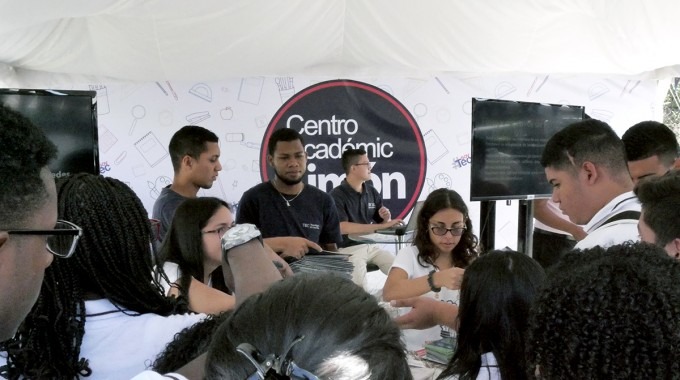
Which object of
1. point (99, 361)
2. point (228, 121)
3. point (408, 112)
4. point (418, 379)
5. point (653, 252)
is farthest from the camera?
point (408, 112)

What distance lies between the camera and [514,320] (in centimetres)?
177

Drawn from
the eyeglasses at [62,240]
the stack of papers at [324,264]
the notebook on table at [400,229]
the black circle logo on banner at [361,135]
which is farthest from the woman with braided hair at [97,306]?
the black circle logo on banner at [361,135]

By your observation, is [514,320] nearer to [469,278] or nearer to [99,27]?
[469,278]

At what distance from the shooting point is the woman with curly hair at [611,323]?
765mm

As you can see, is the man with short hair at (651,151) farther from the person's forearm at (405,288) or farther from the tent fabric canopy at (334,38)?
the person's forearm at (405,288)

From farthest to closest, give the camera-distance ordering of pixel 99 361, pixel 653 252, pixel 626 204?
pixel 626 204
pixel 99 361
pixel 653 252

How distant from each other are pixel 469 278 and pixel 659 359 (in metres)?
1.11

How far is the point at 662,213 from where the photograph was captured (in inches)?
69.4

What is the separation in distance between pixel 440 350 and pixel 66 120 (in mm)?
2111

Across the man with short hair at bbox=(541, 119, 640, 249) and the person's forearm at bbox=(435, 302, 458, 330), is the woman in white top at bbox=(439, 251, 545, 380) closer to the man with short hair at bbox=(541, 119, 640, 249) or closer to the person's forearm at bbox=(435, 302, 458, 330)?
the person's forearm at bbox=(435, 302, 458, 330)

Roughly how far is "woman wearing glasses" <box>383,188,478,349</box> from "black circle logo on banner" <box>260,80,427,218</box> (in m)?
2.45

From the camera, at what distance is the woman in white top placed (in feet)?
5.65

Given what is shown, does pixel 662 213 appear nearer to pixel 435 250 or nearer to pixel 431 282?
pixel 431 282

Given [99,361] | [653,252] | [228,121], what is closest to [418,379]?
[99,361]
